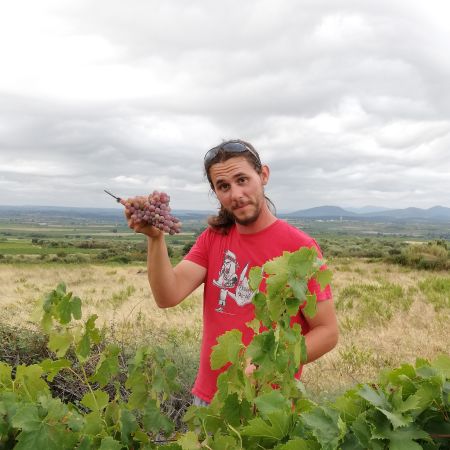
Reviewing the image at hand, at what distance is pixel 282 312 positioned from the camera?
48.5 inches

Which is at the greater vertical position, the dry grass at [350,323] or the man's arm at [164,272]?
the man's arm at [164,272]

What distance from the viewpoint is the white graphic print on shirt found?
8.33ft

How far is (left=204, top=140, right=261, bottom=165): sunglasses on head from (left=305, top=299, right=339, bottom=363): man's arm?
899 mm

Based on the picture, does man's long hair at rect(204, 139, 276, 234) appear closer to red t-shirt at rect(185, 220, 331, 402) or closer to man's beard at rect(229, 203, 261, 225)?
red t-shirt at rect(185, 220, 331, 402)

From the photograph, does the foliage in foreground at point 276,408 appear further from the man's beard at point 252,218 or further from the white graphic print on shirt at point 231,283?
the man's beard at point 252,218

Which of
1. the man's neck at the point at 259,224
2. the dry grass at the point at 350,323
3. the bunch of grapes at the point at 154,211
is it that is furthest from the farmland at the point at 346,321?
the bunch of grapes at the point at 154,211

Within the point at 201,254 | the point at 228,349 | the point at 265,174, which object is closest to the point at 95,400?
the point at 228,349

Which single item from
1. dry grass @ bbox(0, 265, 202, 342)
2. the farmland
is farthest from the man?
the farmland

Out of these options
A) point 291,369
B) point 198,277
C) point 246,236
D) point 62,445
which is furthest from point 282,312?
point 198,277

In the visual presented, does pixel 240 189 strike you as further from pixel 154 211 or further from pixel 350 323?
pixel 350 323

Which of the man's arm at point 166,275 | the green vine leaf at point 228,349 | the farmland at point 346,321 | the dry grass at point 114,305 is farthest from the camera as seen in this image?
the dry grass at point 114,305

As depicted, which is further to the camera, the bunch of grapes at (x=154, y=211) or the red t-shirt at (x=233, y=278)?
the red t-shirt at (x=233, y=278)

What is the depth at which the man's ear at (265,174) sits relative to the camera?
110 inches

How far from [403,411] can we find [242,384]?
424 mm
